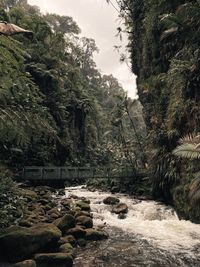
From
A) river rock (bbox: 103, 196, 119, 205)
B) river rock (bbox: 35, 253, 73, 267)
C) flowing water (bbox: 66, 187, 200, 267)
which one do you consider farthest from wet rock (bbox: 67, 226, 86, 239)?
river rock (bbox: 103, 196, 119, 205)

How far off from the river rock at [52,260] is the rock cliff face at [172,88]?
499 cm

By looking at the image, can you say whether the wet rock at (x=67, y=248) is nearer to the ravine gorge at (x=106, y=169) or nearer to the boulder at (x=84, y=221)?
the ravine gorge at (x=106, y=169)

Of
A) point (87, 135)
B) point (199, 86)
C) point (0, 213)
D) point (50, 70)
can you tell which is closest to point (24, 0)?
point (87, 135)

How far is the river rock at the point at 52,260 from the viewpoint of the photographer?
6.74 m

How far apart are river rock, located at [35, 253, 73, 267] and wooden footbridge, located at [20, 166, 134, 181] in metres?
11.2

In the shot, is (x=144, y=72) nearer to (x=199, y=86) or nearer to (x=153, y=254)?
(x=199, y=86)

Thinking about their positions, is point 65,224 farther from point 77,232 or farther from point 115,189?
point 115,189

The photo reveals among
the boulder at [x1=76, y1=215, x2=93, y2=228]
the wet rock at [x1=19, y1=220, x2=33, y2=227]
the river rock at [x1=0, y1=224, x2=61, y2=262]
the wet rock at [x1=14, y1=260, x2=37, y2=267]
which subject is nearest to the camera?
the wet rock at [x1=14, y1=260, x2=37, y2=267]

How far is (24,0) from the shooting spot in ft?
148

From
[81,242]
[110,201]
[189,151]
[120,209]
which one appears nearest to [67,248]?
[81,242]

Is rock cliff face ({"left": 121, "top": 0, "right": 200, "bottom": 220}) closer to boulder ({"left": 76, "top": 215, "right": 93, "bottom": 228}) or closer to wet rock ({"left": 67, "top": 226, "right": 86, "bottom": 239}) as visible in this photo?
boulder ({"left": 76, "top": 215, "right": 93, "bottom": 228})

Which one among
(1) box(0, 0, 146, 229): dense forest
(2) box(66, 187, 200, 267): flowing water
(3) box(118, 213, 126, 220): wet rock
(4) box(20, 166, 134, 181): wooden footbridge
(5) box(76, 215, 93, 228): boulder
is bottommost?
(2) box(66, 187, 200, 267): flowing water

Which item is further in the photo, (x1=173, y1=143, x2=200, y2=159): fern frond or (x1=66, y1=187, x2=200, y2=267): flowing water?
(x1=173, y1=143, x2=200, y2=159): fern frond

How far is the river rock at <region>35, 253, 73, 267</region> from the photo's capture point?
22.1 feet
